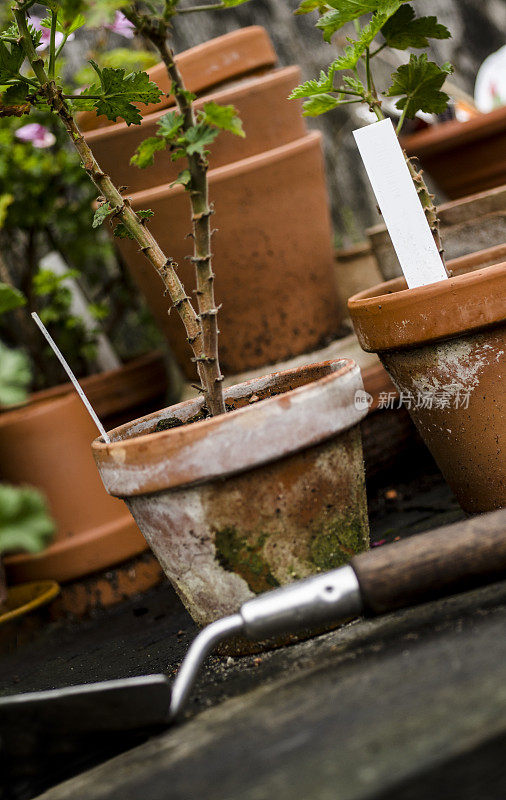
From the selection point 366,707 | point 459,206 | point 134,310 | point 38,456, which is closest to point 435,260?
point 459,206

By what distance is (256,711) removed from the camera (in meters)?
0.74

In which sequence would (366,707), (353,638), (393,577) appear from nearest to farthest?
(366,707) → (393,577) → (353,638)

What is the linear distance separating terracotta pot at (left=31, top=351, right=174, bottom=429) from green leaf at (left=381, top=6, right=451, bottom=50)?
2.78ft

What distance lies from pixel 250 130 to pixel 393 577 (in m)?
0.95

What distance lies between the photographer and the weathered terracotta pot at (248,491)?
89cm

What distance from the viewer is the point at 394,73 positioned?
1.11 m

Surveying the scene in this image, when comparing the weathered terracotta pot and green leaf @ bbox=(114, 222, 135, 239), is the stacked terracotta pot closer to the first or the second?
green leaf @ bbox=(114, 222, 135, 239)

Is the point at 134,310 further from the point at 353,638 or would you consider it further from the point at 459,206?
the point at 353,638

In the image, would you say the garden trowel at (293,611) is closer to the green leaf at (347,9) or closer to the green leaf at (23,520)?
the green leaf at (23,520)

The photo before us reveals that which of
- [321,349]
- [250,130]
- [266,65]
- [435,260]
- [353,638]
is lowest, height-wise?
[353,638]

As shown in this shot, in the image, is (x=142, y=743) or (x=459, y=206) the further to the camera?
(x=459, y=206)

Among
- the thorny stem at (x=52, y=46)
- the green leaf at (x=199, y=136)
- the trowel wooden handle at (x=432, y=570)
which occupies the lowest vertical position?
the trowel wooden handle at (x=432, y=570)

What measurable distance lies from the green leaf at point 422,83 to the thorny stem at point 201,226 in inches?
14.0

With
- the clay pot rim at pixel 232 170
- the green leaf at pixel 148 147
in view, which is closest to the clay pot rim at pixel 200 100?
the clay pot rim at pixel 232 170
